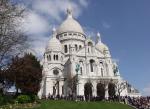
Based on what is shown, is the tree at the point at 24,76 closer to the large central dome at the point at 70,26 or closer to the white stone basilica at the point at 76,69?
the white stone basilica at the point at 76,69

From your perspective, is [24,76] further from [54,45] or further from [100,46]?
[100,46]

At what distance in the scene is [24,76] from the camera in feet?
154

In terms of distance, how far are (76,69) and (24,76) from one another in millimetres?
35316

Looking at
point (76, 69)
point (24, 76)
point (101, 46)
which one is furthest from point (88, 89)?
point (24, 76)

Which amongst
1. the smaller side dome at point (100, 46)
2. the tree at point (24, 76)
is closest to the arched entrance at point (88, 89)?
the smaller side dome at point (100, 46)

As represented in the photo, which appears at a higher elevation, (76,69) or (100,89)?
(76,69)

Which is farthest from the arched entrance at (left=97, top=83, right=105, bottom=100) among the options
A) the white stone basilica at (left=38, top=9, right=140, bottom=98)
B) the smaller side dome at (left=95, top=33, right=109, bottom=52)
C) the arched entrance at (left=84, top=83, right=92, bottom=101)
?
the smaller side dome at (left=95, top=33, right=109, bottom=52)

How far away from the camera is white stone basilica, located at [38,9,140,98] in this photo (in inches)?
3334

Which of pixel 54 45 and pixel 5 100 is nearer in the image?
pixel 5 100

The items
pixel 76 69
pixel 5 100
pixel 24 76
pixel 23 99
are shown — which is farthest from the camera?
pixel 76 69

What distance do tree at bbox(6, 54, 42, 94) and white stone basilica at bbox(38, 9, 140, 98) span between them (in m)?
33.7

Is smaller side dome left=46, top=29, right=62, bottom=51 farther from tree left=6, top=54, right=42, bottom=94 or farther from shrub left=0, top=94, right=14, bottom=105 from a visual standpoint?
shrub left=0, top=94, right=14, bottom=105

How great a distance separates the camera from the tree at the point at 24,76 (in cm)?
4651

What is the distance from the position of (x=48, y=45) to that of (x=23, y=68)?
54.1 meters
